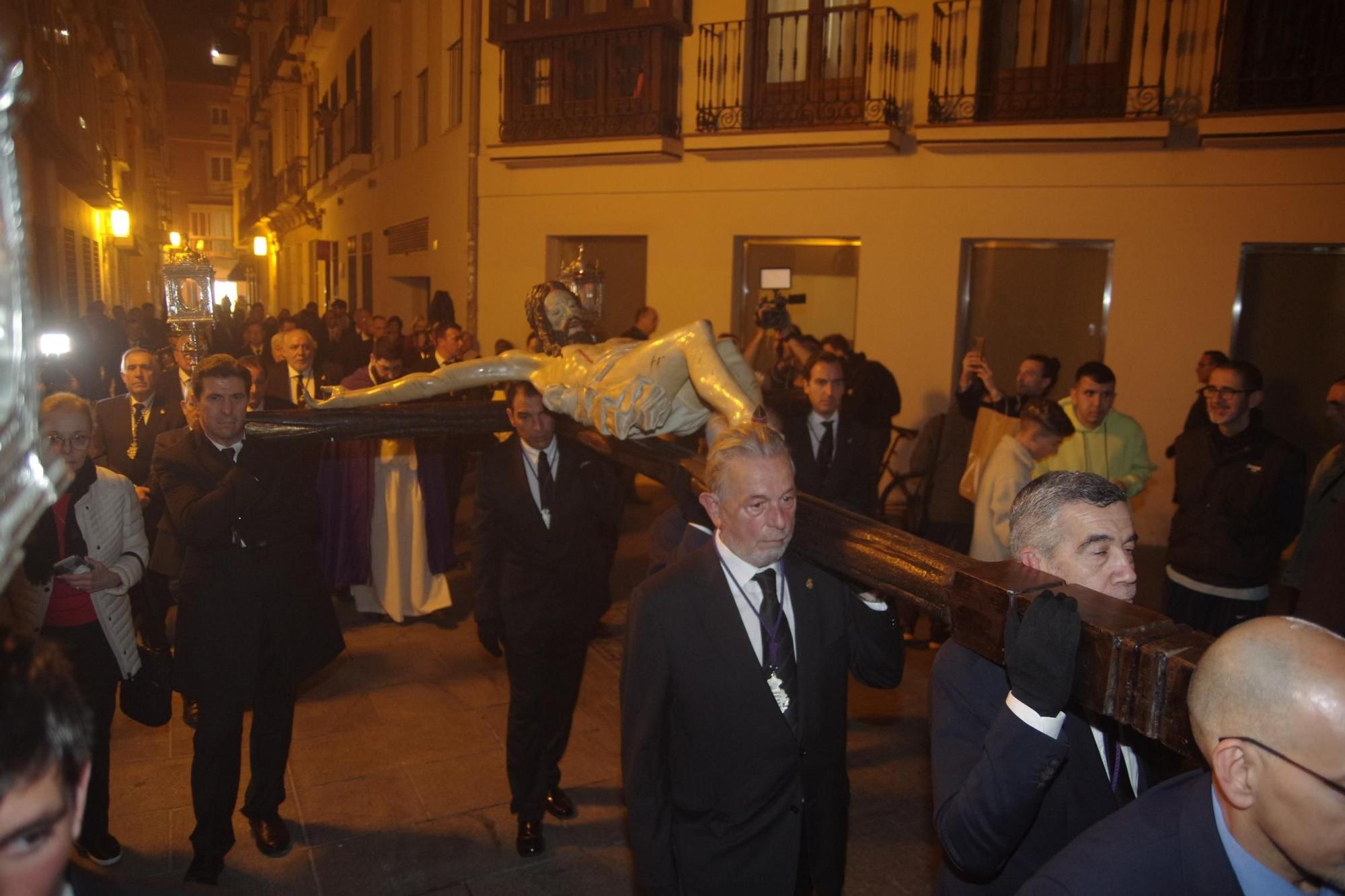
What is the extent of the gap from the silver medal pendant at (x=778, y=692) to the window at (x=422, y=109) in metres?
16.4

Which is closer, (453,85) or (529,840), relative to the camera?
(529,840)

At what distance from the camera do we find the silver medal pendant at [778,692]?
277 cm

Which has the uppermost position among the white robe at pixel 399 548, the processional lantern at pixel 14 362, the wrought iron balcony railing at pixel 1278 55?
the wrought iron balcony railing at pixel 1278 55

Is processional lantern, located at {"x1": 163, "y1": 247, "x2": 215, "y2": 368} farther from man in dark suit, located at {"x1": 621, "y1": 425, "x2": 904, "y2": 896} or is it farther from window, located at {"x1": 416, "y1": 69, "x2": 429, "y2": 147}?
window, located at {"x1": 416, "y1": 69, "x2": 429, "y2": 147}

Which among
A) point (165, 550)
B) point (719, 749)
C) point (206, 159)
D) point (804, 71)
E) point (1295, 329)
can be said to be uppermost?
point (206, 159)

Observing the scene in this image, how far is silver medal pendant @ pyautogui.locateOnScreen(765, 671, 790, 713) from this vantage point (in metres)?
2.77

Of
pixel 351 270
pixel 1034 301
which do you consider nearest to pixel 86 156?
pixel 351 270

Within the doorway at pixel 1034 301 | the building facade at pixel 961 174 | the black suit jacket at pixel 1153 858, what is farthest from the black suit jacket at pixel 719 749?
the doorway at pixel 1034 301

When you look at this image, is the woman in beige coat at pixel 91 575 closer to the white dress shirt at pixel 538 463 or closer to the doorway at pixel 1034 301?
the white dress shirt at pixel 538 463

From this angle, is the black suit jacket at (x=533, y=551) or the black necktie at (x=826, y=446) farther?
the black necktie at (x=826, y=446)

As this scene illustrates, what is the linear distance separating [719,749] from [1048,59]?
998 centimetres

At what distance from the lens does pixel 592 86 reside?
44.1 feet

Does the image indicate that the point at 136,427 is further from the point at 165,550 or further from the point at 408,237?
the point at 408,237

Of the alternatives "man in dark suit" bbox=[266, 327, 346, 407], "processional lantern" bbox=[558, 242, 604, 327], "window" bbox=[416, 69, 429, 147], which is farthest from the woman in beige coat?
"window" bbox=[416, 69, 429, 147]
